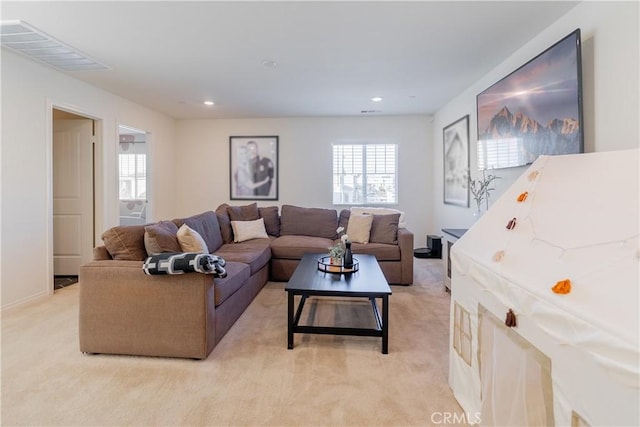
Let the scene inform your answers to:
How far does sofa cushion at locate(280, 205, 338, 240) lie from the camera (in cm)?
471

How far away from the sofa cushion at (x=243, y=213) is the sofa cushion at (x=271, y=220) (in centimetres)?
10

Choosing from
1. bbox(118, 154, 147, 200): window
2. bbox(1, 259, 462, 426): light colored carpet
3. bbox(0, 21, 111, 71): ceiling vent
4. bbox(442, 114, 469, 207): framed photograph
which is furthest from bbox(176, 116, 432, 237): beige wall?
bbox(1, 259, 462, 426): light colored carpet

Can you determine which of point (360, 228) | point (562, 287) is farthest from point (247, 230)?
point (562, 287)

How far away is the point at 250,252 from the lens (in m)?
3.60

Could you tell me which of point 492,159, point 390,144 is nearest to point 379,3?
point 492,159

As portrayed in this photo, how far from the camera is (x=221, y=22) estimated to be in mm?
2479

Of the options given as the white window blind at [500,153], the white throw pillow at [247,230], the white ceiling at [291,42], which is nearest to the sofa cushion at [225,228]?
the white throw pillow at [247,230]

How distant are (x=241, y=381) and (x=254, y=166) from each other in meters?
4.53

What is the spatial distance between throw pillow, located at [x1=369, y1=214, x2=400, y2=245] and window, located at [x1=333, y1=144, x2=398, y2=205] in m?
1.57

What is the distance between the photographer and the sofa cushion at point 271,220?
480 centimetres

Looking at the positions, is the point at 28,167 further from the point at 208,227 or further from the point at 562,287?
the point at 562,287

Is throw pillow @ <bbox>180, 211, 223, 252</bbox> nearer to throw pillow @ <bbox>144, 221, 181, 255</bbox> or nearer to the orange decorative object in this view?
throw pillow @ <bbox>144, 221, 181, 255</bbox>

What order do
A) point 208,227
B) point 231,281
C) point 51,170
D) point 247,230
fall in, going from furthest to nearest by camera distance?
point 247,230 < point 208,227 < point 51,170 < point 231,281

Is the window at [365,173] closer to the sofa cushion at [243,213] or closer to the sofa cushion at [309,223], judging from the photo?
the sofa cushion at [309,223]
